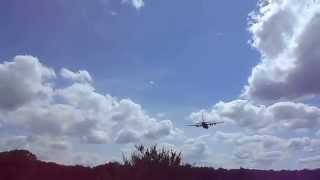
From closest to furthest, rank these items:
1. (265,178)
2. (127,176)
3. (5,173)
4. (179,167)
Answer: (5,173) → (127,176) → (179,167) → (265,178)

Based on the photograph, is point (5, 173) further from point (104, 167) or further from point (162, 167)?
point (162, 167)

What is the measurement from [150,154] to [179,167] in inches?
84.4

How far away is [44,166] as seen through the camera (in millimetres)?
29844

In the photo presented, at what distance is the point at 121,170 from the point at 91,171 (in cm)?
159

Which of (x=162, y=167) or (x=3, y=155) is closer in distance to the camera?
(x=3, y=155)

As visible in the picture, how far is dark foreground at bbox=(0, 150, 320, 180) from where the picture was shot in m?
28.5

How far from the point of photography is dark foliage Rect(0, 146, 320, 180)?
93.9 feet

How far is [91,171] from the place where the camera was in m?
30.7

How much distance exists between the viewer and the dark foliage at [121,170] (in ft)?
93.9

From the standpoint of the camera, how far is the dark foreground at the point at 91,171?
28.5m

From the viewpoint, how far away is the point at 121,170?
30906mm

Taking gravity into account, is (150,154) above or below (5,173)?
above

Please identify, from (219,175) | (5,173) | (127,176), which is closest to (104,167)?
(127,176)

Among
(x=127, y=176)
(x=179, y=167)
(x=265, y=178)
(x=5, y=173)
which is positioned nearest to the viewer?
(x=5, y=173)
